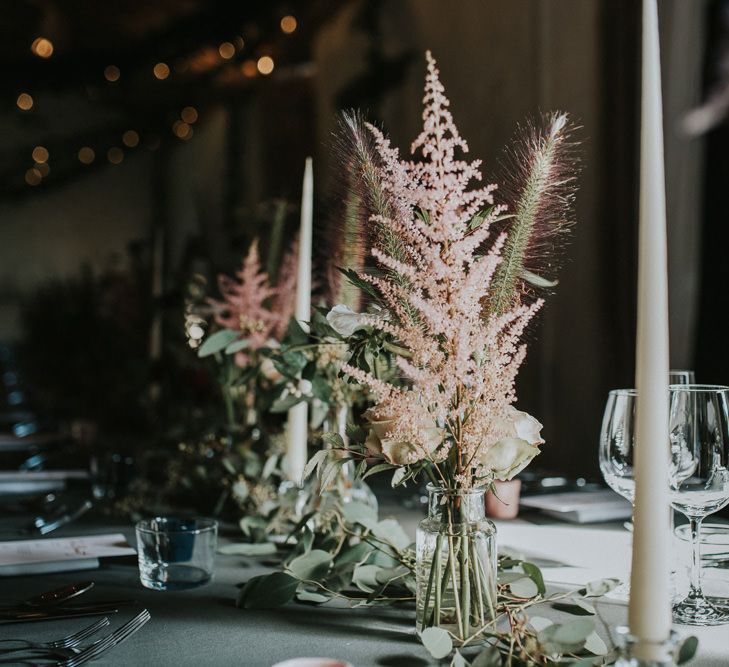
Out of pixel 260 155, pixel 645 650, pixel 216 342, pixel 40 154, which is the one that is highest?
pixel 40 154

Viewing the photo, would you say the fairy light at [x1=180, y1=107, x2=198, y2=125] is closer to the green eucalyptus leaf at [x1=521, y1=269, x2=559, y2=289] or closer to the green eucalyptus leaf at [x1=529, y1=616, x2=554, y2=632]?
the green eucalyptus leaf at [x1=521, y1=269, x2=559, y2=289]

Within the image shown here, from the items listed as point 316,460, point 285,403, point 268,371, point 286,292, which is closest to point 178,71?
point 286,292

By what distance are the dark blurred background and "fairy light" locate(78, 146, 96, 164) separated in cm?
2

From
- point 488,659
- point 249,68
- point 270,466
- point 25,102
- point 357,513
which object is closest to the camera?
point 488,659

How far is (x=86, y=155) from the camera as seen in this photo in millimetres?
7938

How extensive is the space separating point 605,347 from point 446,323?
2.35 metres

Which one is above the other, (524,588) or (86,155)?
(86,155)

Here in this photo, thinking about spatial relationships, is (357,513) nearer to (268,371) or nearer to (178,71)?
(268,371)

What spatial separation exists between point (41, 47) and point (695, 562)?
626cm

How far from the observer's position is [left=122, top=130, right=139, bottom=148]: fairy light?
7.79m

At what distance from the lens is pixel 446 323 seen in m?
0.87

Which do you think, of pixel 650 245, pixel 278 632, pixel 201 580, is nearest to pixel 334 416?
pixel 201 580

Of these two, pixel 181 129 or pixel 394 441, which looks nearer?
pixel 394 441

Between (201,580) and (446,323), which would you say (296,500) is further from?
(446,323)
